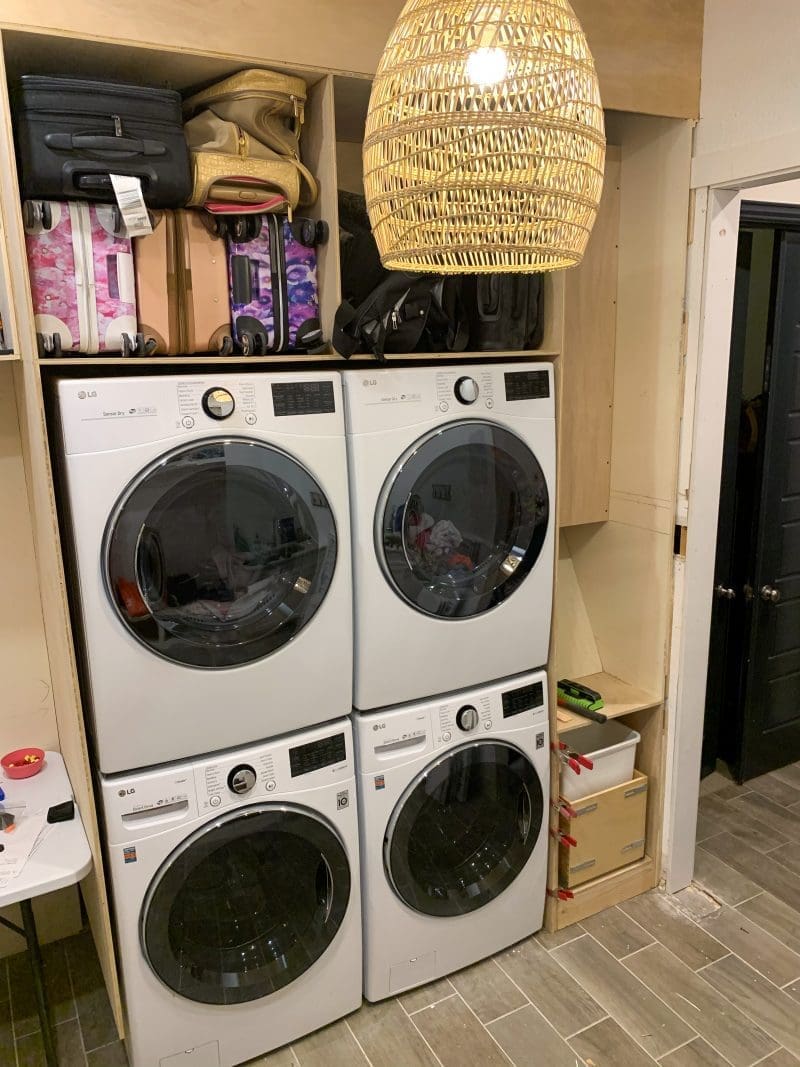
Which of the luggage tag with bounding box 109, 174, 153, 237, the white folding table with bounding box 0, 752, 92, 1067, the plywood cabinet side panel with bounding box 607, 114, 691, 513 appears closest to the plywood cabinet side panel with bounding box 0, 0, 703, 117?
the plywood cabinet side panel with bounding box 607, 114, 691, 513

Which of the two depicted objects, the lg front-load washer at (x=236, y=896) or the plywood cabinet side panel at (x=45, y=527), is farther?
the lg front-load washer at (x=236, y=896)

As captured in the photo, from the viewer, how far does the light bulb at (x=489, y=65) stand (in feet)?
2.97

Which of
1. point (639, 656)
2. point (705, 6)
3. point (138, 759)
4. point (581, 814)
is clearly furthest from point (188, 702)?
point (705, 6)

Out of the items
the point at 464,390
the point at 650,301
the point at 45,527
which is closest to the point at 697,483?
the point at 650,301

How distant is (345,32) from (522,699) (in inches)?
67.0

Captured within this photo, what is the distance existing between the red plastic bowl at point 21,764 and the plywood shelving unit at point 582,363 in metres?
0.10

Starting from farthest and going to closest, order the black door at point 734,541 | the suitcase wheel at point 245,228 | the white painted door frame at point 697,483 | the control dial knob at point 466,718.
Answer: the black door at point 734,541
the white painted door frame at point 697,483
the control dial knob at point 466,718
the suitcase wheel at point 245,228

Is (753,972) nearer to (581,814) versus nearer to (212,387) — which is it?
(581,814)

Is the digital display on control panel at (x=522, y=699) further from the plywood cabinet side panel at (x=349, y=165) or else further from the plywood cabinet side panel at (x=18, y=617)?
the plywood cabinet side panel at (x=349, y=165)

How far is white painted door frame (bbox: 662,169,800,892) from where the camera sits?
222 cm

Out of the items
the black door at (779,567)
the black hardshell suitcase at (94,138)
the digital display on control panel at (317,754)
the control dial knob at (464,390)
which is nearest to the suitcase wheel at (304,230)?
the black hardshell suitcase at (94,138)

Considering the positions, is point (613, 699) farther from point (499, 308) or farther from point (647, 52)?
point (647, 52)

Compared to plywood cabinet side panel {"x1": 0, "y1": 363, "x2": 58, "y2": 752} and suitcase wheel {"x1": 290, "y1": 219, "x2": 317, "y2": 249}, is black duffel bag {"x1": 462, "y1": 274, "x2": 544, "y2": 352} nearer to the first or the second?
suitcase wheel {"x1": 290, "y1": 219, "x2": 317, "y2": 249}

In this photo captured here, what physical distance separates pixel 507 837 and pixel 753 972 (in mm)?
812
